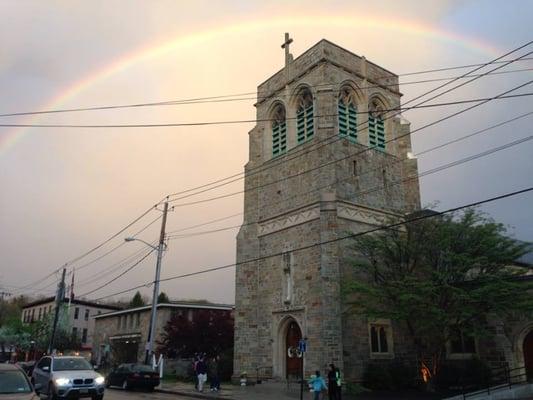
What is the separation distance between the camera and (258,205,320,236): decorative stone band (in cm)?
2541

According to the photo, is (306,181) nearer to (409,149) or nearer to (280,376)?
(409,149)

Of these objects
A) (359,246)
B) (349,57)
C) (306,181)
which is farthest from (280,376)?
(349,57)

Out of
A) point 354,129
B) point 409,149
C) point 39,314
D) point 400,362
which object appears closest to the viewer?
point 400,362

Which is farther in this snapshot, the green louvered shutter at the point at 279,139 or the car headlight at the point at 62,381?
the green louvered shutter at the point at 279,139

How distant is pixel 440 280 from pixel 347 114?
38.5ft

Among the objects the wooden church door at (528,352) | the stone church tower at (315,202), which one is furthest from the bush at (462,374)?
the stone church tower at (315,202)

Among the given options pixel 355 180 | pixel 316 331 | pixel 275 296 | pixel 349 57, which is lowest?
pixel 316 331

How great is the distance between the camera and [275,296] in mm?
26516

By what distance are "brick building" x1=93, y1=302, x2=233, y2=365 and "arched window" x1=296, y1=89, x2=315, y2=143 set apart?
1565cm

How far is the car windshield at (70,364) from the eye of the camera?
1650cm

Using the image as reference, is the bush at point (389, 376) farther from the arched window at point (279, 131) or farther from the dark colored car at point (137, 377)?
the arched window at point (279, 131)

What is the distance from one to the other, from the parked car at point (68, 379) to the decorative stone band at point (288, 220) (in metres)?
12.9

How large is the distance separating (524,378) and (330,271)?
9.88m

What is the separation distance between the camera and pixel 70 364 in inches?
664
